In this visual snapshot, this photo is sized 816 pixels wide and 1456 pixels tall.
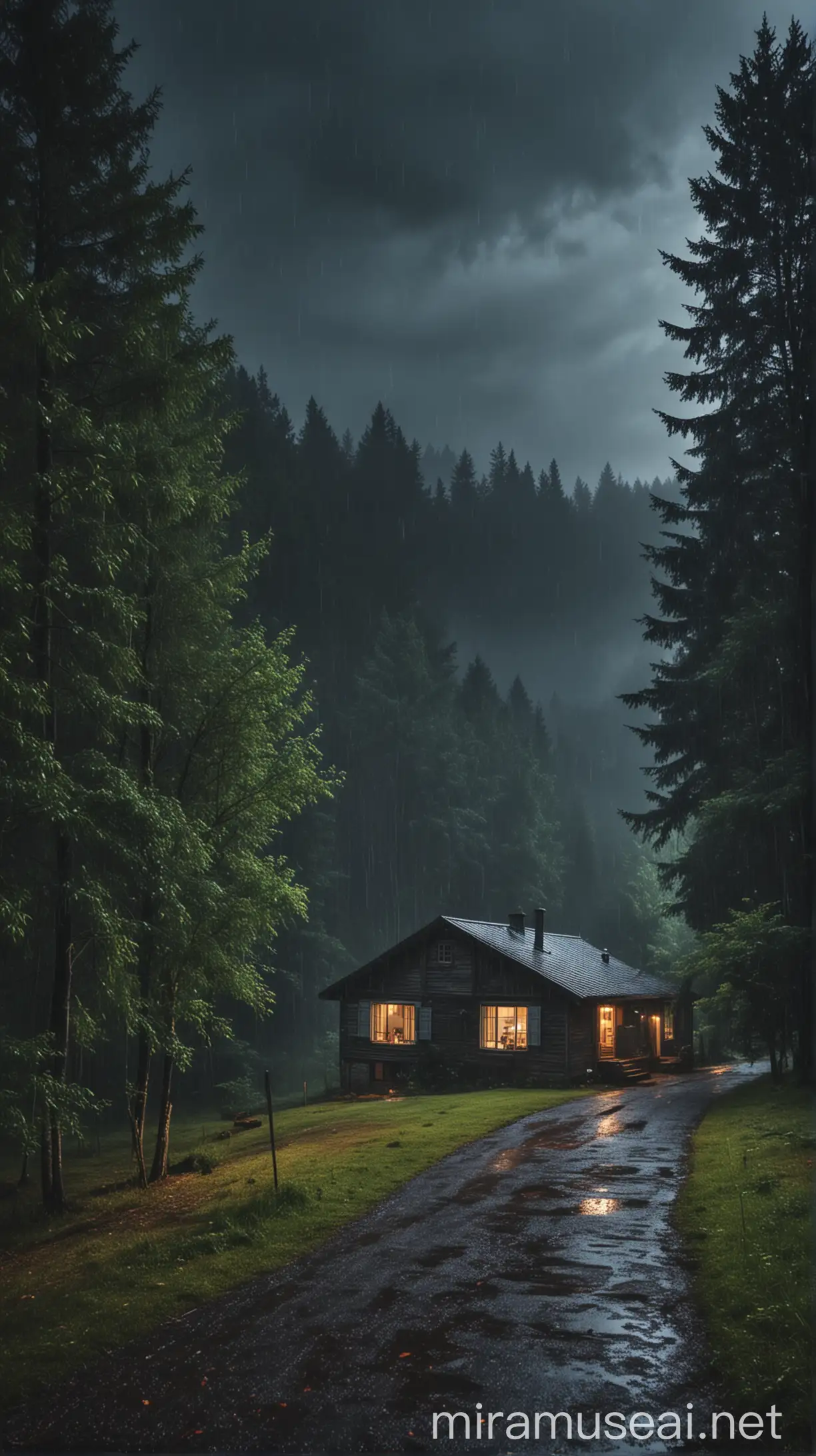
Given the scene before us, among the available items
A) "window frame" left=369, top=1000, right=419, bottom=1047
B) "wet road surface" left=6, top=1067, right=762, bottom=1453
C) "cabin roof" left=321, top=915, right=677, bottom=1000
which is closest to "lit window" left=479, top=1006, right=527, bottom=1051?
"cabin roof" left=321, top=915, right=677, bottom=1000

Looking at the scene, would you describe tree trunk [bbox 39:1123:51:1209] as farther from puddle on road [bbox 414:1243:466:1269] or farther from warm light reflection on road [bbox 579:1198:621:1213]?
warm light reflection on road [bbox 579:1198:621:1213]

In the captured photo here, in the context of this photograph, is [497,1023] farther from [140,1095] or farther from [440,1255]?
[440,1255]

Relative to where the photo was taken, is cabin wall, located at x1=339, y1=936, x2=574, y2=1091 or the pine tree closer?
Result: the pine tree

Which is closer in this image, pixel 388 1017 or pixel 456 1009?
pixel 456 1009

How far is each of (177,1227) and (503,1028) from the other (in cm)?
2248

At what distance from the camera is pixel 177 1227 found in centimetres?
1450

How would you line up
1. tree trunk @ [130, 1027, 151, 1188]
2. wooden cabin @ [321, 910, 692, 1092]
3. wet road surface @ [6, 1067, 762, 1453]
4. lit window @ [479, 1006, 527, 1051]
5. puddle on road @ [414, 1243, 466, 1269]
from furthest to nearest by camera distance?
lit window @ [479, 1006, 527, 1051] → wooden cabin @ [321, 910, 692, 1092] → tree trunk @ [130, 1027, 151, 1188] → puddle on road @ [414, 1243, 466, 1269] → wet road surface @ [6, 1067, 762, 1453]

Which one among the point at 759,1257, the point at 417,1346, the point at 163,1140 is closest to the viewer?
the point at 417,1346

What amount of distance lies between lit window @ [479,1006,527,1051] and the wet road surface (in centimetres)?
2133

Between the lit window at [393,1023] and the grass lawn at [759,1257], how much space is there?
19797 mm

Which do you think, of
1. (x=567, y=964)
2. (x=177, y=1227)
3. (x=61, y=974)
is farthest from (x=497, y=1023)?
(x=177, y=1227)

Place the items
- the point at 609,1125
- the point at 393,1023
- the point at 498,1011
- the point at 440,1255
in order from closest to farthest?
the point at 440,1255 < the point at 609,1125 < the point at 498,1011 < the point at 393,1023

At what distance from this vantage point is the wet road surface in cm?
757

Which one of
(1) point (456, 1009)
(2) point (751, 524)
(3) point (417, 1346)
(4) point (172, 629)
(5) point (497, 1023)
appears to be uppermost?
(2) point (751, 524)
